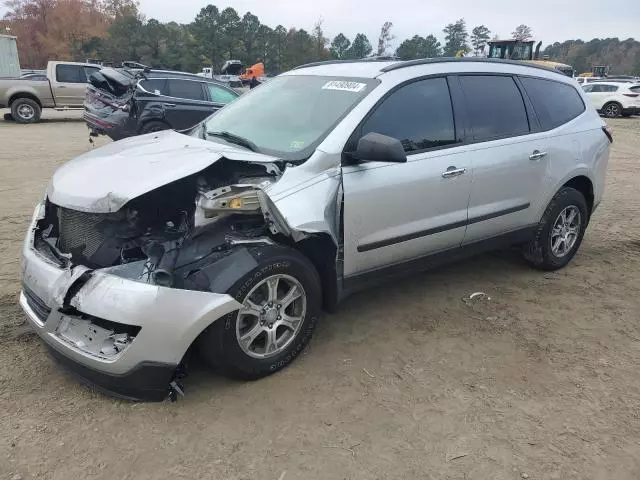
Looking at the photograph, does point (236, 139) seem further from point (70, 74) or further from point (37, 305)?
point (70, 74)

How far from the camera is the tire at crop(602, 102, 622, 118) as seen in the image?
75.6 feet

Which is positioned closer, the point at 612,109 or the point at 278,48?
the point at 612,109

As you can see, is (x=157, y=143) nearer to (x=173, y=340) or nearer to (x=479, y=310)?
(x=173, y=340)

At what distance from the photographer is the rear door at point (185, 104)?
1054cm

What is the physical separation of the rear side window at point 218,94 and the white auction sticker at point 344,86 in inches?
329

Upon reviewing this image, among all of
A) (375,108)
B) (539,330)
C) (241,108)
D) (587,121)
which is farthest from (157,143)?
(587,121)

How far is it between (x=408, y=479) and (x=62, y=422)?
1.73m

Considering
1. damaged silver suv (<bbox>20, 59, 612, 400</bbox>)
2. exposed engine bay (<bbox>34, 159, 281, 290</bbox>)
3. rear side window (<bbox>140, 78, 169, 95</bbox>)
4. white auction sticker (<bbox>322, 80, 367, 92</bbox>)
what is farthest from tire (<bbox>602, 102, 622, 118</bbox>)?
exposed engine bay (<bbox>34, 159, 281, 290</bbox>)

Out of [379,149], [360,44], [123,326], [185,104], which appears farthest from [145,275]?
[360,44]

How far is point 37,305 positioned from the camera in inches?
114

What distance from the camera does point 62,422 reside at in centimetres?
262

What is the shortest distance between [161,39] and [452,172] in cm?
6282

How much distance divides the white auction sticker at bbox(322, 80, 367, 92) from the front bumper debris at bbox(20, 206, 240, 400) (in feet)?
5.61

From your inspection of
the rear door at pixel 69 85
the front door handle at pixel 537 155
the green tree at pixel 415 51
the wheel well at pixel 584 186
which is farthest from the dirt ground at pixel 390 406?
the rear door at pixel 69 85
